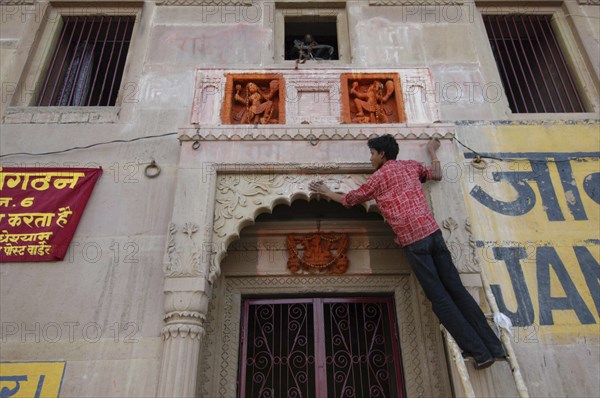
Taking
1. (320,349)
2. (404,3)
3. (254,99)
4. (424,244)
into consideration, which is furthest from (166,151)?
(404,3)

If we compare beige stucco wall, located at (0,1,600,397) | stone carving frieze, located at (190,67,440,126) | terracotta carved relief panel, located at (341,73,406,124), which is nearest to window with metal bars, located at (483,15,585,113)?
beige stucco wall, located at (0,1,600,397)

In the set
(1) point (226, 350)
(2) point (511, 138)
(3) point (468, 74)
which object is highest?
(3) point (468, 74)

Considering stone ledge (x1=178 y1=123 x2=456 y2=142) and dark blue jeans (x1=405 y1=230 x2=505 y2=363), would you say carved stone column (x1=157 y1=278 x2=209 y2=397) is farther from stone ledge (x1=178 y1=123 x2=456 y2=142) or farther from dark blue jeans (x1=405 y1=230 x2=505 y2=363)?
dark blue jeans (x1=405 y1=230 x2=505 y2=363)

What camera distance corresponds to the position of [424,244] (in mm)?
4074

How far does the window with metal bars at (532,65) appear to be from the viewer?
21.9 feet

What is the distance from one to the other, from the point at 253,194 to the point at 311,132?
3.15 ft

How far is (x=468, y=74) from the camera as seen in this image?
21.1ft

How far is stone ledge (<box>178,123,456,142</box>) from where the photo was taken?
16.6 ft

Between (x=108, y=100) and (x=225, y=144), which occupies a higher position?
(x=108, y=100)

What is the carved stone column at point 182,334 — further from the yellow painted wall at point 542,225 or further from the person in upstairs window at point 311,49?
the person in upstairs window at point 311,49

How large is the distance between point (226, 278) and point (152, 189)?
4.51 feet

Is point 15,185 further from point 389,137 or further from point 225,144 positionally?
point 389,137

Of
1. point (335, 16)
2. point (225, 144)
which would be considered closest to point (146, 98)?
Result: point (225, 144)

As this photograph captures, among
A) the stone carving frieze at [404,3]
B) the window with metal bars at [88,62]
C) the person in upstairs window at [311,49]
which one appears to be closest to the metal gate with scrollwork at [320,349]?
the person in upstairs window at [311,49]
